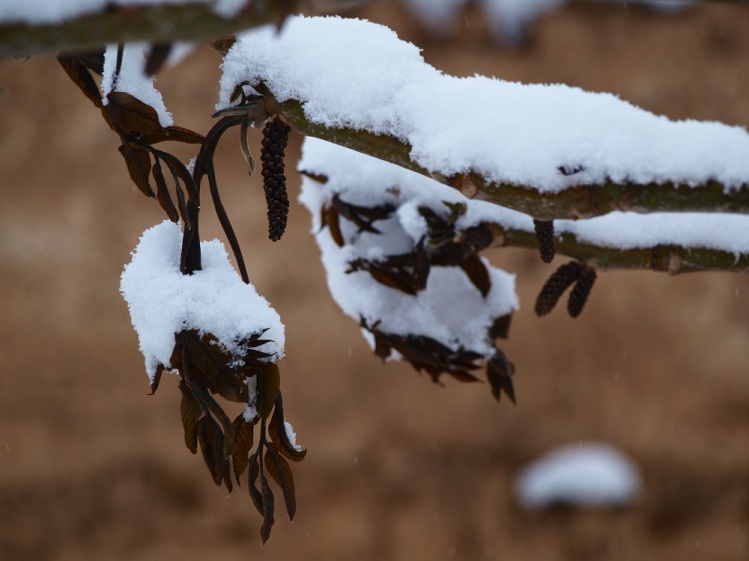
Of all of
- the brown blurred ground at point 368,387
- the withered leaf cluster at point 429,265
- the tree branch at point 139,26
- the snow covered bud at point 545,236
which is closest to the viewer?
the tree branch at point 139,26

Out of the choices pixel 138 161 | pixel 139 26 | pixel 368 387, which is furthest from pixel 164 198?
pixel 368 387

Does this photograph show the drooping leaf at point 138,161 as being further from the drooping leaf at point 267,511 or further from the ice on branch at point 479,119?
the drooping leaf at point 267,511

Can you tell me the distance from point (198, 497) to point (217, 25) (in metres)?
2.76

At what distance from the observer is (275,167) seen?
2.16 ft

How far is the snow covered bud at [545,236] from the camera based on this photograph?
27.3 inches

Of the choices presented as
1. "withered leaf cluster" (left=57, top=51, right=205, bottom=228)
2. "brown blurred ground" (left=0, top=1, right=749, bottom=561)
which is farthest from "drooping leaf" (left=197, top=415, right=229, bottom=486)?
"brown blurred ground" (left=0, top=1, right=749, bottom=561)

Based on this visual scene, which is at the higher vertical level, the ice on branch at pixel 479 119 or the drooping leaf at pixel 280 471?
the ice on branch at pixel 479 119

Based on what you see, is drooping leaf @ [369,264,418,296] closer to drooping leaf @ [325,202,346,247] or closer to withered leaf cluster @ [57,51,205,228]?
drooping leaf @ [325,202,346,247]

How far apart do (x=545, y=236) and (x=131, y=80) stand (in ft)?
1.23

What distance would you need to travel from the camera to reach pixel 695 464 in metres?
2.95

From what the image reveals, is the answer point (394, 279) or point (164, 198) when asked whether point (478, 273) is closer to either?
point (394, 279)

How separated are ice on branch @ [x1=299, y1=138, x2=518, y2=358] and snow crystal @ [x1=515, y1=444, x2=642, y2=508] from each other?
7.14 feet

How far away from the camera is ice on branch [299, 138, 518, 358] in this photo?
88cm

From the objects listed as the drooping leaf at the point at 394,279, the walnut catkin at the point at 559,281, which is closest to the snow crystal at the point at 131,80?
the drooping leaf at the point at 394,279
